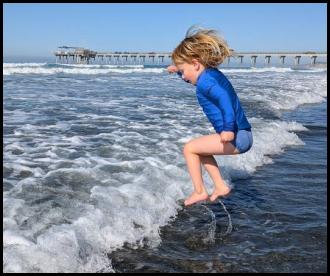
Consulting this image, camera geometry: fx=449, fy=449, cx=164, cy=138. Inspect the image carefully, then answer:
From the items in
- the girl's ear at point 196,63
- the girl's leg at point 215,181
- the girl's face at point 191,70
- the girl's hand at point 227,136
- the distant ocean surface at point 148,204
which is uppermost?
the girl's ear at point 196,63

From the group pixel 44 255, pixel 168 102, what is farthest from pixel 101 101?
pixel 44 255

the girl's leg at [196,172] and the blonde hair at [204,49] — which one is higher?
the blonde hair at [204,49]

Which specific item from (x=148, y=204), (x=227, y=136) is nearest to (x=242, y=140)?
(x=227, y=136)

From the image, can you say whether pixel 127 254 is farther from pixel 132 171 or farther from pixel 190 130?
pixel 190 130

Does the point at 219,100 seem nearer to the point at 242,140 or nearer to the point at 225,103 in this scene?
the point at 225,103

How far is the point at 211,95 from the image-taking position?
12.6ft

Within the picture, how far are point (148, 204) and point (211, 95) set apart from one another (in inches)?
69.5

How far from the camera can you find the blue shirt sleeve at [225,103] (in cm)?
379

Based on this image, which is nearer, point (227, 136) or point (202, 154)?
Answer: point (227, 136)

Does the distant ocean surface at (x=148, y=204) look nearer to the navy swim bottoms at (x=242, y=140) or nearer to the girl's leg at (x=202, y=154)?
the girl's leg at (x=202, y=154)

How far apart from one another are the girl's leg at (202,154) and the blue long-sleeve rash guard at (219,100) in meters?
0.14

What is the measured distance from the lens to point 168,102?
14.4 meters

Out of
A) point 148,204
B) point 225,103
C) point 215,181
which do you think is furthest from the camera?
point 148,204

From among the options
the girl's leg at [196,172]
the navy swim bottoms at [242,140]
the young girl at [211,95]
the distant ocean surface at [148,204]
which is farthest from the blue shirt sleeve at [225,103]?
the distant ocean surface at [148,204]
